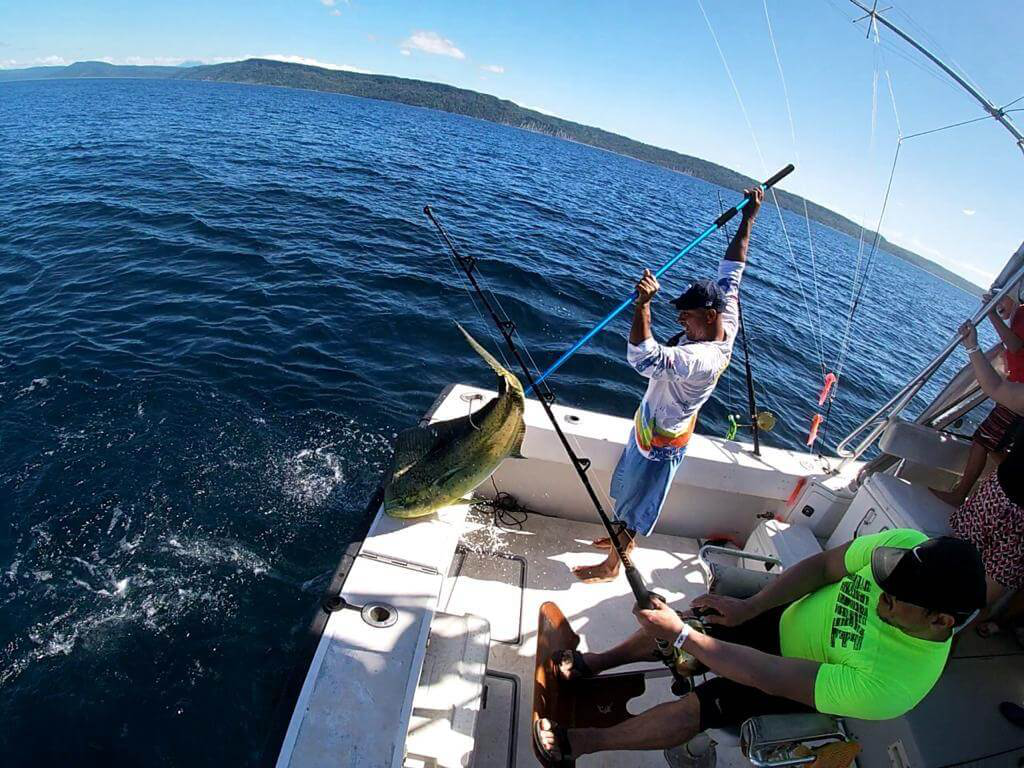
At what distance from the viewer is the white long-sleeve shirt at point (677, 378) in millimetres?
2701

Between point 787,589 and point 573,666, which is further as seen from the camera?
point 573,666

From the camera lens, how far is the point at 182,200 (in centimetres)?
1467

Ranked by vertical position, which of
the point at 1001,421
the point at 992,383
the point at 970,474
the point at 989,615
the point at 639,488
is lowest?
the point at 989,615

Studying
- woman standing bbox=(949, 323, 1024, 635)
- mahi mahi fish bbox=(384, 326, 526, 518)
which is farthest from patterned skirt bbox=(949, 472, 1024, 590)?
mahi mahi fish bbox=(384, 326, 526, 518)

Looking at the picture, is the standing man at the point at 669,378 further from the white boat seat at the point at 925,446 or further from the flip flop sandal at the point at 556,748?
the white boat seat at the point at 925,446

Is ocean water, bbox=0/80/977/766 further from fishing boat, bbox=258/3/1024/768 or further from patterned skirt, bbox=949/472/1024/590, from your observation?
patterned skirt, bbox=949/472/1024/590

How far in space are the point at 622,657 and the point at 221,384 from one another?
6.06 metres

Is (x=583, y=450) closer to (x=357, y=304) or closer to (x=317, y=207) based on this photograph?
(x=357, y=304)

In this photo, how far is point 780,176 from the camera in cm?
417

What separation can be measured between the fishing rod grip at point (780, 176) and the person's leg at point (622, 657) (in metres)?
3.61

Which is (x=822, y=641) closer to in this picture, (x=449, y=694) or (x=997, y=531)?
(x=997, y=531)

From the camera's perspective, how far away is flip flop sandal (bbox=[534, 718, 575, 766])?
247cm

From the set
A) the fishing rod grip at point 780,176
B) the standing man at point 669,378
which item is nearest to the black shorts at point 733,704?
the standing man at point 669,378

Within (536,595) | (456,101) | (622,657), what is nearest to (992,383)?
(622,657)
